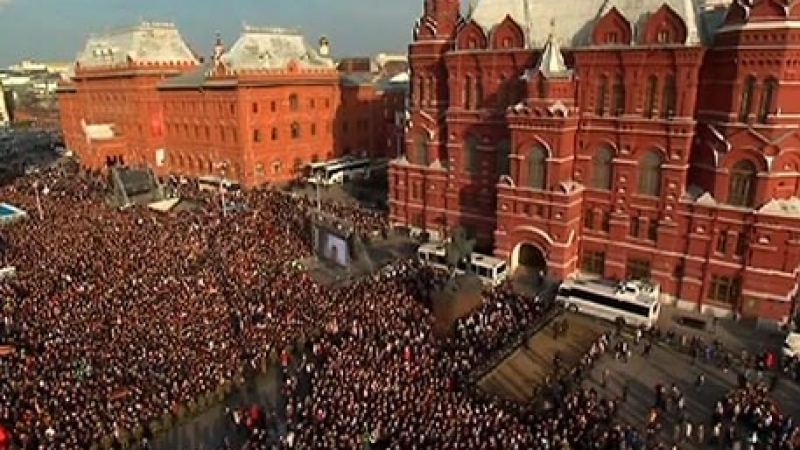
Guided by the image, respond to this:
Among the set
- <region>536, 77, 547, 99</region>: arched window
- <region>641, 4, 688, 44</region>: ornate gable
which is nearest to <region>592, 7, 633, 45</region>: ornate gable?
<region>641, 4, 688, 44</region>: ornate gable

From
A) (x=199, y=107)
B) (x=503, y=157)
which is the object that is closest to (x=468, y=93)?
(x=503, y=157)

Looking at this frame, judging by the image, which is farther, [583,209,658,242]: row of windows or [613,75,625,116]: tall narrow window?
[583,209,658,242]: row of windows

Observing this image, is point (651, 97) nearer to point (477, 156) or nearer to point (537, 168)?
point (537, 168)

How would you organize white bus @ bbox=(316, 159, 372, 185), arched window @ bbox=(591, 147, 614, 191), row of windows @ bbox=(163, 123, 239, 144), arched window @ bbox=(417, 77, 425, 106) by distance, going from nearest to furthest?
arched window @ bbox=(591, 147, 614, 191)
arched window @ bbox=(417, 77, 425, 106)
row of windows @ bbox=(163, 123, 239, 144)
white bus @ bbox=(316, 159, 372, 185)

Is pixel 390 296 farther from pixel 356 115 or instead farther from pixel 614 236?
pixel 356 115

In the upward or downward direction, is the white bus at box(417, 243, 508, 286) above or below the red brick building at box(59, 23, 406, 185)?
below

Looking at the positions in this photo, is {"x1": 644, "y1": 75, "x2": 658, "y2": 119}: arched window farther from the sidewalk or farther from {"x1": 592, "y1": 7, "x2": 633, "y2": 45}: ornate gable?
the sidewalk

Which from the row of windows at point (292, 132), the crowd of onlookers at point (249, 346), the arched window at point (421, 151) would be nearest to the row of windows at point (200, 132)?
the row of windows at point (292, 132)
